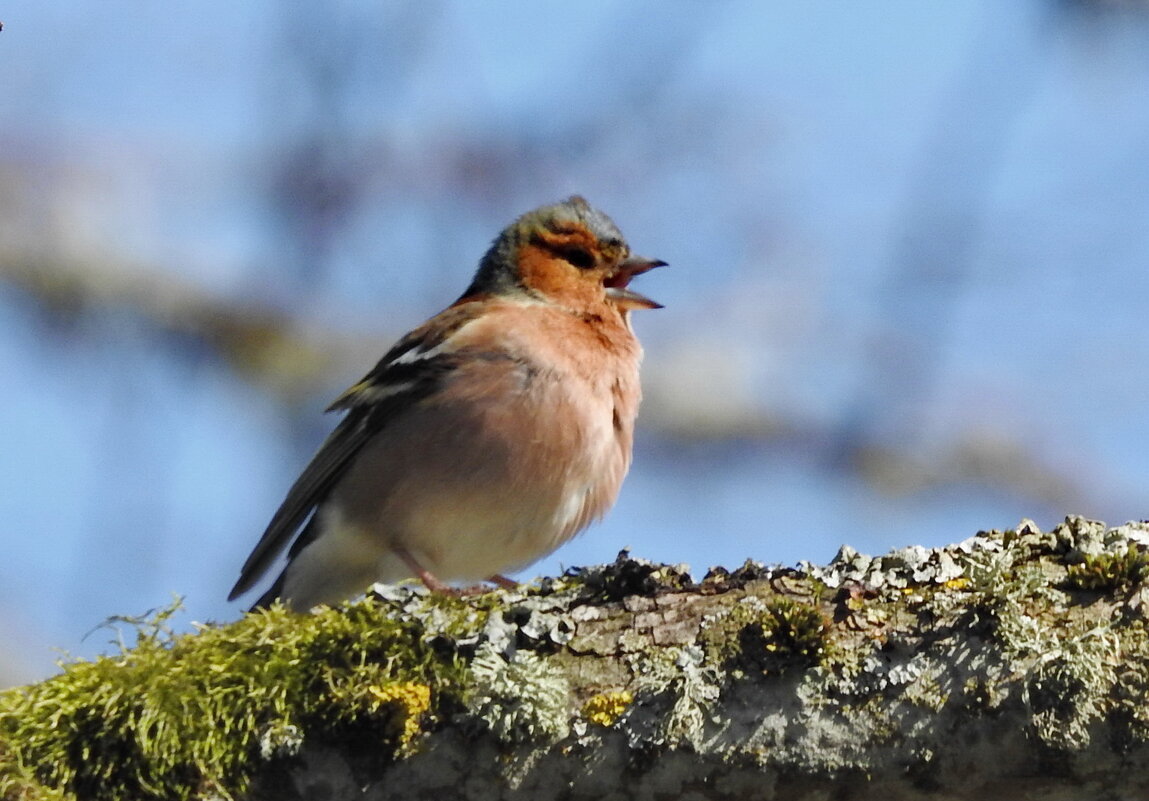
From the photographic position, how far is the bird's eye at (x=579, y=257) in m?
6.14

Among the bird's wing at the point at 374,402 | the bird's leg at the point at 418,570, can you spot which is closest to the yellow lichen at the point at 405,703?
the bird's leg at the point at 418,570

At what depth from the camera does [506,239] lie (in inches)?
253

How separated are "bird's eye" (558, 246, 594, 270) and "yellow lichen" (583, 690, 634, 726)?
11.5 ft

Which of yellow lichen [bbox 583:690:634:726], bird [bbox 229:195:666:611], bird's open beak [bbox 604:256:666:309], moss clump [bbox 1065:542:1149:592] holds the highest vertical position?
bird's open beak [bbox 604:256:666:309]

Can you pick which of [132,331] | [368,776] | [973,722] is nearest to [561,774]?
[368,776]

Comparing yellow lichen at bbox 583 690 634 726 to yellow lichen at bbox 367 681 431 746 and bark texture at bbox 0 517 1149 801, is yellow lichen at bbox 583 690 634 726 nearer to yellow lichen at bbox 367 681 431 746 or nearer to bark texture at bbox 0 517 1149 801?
bark texture at bbox 0 517 1149 801

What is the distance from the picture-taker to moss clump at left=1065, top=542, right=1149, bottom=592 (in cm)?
282

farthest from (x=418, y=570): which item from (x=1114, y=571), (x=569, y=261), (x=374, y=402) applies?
(x=1114, y=571)

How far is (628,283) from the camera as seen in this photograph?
246 inches

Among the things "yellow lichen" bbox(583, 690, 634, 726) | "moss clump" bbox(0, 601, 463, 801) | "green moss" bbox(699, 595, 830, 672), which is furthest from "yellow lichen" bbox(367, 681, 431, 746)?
"green moss" bbox(699, 595, 830, 672)

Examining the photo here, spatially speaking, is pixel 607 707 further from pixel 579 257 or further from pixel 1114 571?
pixel 579 257

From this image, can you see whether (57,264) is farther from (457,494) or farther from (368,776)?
(368,776)

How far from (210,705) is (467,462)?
93.7 inches

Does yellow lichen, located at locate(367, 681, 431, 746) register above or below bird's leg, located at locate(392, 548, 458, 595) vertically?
below
